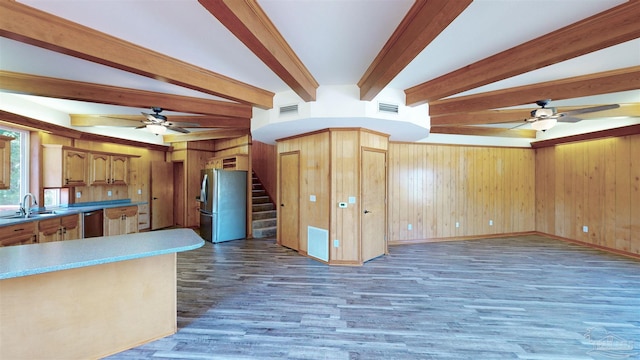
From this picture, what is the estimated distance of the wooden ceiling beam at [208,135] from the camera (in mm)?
5961

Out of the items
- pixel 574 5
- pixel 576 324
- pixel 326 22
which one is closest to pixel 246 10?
pixel 326 22

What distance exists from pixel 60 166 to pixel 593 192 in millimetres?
10608

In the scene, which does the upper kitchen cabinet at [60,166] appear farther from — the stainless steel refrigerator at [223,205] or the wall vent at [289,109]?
the wall vent at [289,109]

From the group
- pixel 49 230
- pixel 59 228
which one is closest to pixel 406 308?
pixel 49 230

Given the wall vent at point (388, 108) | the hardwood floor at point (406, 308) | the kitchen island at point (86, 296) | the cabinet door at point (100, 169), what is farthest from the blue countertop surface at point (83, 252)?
the cabinet door at point (100, 169)

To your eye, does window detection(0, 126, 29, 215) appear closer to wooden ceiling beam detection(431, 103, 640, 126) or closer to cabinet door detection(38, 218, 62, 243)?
cabinet door detection(38, 218, 62, 243)

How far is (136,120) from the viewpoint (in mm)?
4387

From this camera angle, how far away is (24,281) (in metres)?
1.66

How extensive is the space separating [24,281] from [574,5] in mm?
4369

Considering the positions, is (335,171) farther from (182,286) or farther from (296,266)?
(182,286)

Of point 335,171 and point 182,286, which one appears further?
point 335,171

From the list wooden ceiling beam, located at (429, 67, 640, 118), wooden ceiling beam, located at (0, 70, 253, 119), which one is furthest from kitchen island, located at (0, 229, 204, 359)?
wooden ceiling beam, located at (429, 67, 640, 118)

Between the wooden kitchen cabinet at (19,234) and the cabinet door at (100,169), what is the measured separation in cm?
206

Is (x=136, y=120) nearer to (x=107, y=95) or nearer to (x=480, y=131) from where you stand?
(x=107, y=95)
